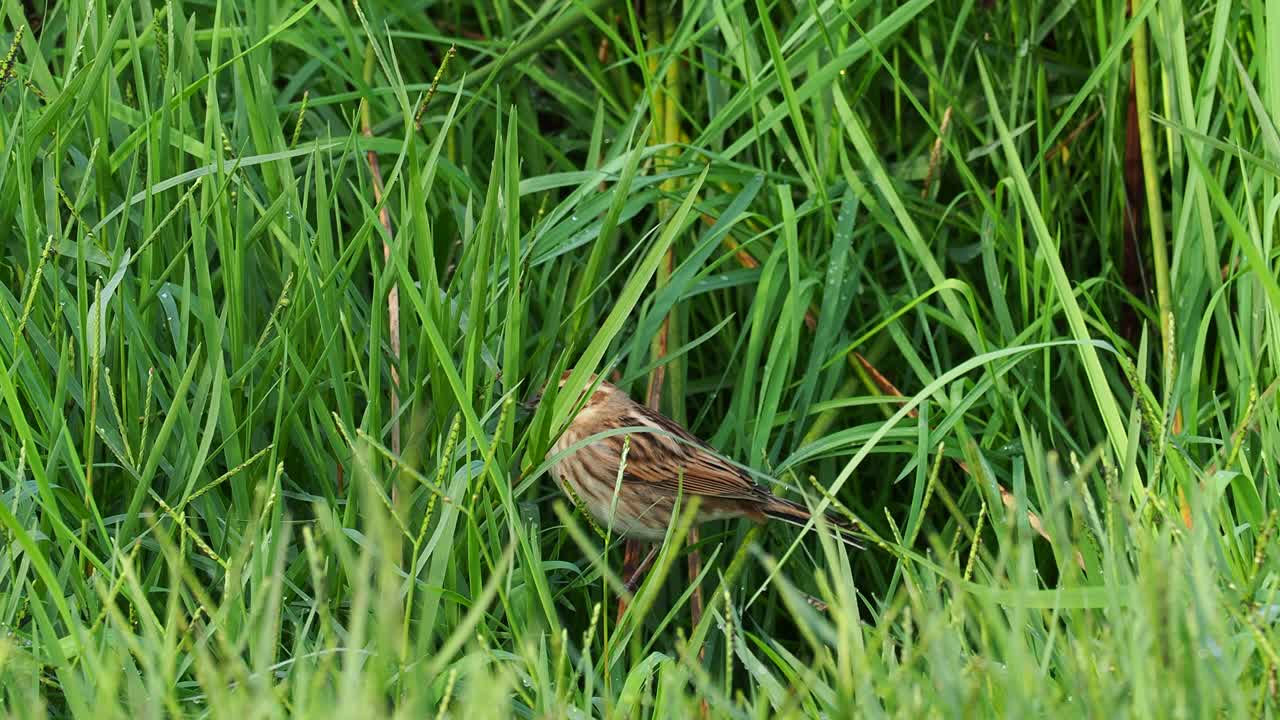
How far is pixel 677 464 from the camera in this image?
3834 millimetres

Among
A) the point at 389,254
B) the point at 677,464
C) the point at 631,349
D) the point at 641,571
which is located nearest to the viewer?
the point at 389,254

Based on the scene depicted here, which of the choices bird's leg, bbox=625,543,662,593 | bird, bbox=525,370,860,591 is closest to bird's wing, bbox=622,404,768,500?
bird, bbox=525,370,860,591

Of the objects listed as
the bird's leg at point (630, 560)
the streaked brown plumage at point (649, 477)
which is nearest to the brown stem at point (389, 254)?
the streaked brown plumage at point (649, 477)

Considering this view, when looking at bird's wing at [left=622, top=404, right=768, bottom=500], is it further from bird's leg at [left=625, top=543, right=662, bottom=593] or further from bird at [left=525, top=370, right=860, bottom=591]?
bird's leg at [left=625, top=543, right=662, bottom=593]

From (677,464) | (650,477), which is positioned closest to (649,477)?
(650,477)

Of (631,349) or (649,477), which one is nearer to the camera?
(631,349)

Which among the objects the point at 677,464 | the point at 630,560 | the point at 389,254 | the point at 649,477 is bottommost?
the point at 630,560

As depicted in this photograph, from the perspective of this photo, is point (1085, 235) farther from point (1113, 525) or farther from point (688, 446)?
point (1113, 525)

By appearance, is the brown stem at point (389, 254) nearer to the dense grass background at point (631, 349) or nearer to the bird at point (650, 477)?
the dense grass background at point (631, 349)

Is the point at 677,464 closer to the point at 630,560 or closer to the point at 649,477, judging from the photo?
the point at 649,477

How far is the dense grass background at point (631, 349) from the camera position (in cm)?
226

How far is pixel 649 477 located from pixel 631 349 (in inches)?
18.9

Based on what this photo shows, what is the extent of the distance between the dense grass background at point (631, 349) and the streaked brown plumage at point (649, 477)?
0.09 metres

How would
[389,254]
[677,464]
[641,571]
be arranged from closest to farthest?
[389,254], [677,464], [641,571]
